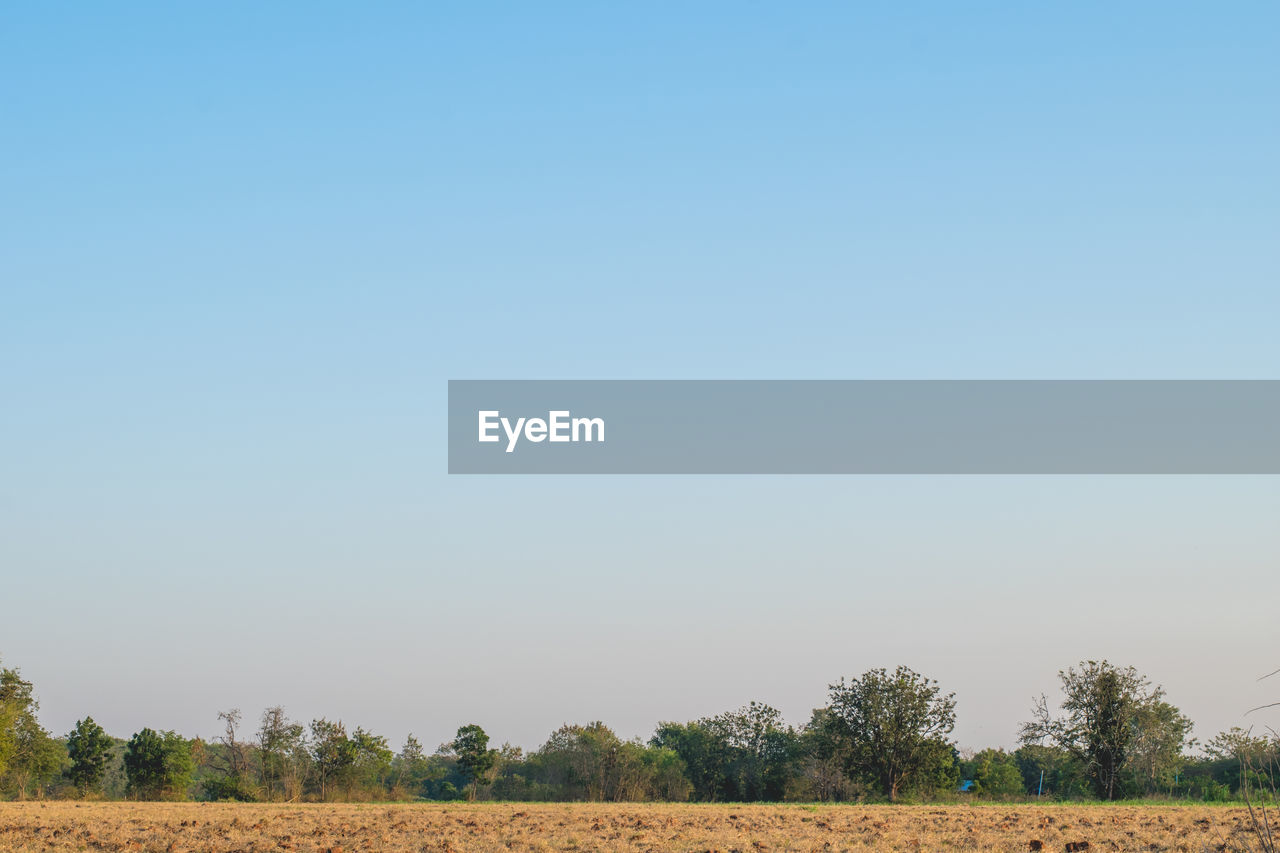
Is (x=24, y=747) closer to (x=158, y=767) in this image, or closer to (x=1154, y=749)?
(x=158, y=767)

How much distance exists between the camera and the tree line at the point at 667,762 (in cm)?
7294

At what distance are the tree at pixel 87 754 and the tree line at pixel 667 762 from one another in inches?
3.7

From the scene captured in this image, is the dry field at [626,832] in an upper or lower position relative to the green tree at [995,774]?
upper

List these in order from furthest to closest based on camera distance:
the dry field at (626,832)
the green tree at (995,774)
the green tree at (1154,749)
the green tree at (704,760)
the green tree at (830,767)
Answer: the green tree at (995,774) → the green tree at (704,760) → the green tree at (830,767) → the green tree at (1154,749) → the dry field at (626,832)

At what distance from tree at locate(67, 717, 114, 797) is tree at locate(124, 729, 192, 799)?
11.5ft

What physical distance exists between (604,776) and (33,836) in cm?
6273

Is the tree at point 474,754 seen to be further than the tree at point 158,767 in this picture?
Yes

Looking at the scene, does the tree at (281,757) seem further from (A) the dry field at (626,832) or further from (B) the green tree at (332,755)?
(A) the dry field at (626,832)

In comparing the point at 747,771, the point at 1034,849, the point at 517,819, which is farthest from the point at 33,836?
the point at 747,771

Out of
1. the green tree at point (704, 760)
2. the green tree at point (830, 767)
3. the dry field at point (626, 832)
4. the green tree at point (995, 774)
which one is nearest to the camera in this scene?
the dry field at point (626, 832)

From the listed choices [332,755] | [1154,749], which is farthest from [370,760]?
[1154,749]

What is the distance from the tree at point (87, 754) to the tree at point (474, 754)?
2855 centimetres

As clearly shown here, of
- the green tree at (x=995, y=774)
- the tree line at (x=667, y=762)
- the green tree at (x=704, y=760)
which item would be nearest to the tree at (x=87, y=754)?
the tree line at (x=667, y=762)

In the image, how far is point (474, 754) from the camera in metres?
96.9
